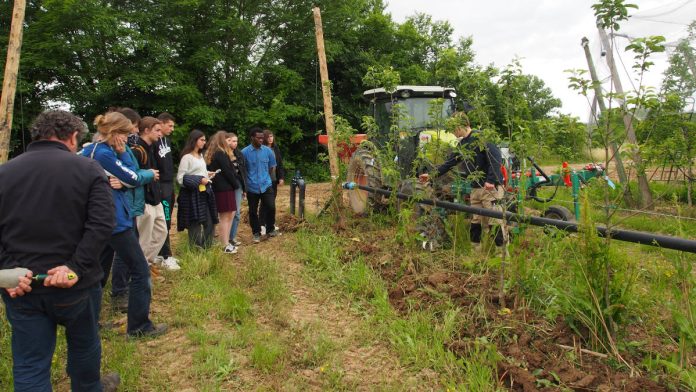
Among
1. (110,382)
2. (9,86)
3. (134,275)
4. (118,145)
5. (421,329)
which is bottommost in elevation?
(110,382)

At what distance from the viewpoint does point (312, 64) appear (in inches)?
722

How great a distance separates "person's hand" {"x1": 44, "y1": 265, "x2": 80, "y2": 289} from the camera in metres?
2.31

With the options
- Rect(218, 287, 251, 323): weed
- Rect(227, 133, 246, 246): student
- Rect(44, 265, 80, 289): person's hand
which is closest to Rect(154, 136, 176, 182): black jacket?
Rect(227, 133, 246, 246): student

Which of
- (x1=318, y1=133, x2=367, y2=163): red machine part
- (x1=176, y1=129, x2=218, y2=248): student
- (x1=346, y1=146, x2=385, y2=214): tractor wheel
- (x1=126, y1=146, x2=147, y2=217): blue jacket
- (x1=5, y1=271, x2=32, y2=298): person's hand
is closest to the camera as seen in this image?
(x1=5, y1=271, x2=32, y2=298): person's hand

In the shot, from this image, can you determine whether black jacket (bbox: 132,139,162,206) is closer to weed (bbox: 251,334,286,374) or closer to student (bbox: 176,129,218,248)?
student (bbox: 176,129,218,248)

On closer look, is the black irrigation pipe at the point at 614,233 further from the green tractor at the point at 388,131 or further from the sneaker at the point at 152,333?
the sneaker at the point at 152,333

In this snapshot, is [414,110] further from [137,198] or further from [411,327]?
[411,327]

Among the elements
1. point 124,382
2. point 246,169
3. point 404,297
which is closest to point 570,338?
point 404,297

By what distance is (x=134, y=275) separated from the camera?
139 inches

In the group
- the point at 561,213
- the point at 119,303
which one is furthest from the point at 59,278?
the point at 561,213

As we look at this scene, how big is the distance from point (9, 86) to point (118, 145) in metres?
1.59

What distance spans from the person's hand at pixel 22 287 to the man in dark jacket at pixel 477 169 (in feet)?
10.4

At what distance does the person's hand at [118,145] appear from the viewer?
11.9 feet

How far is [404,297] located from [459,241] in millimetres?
1223
